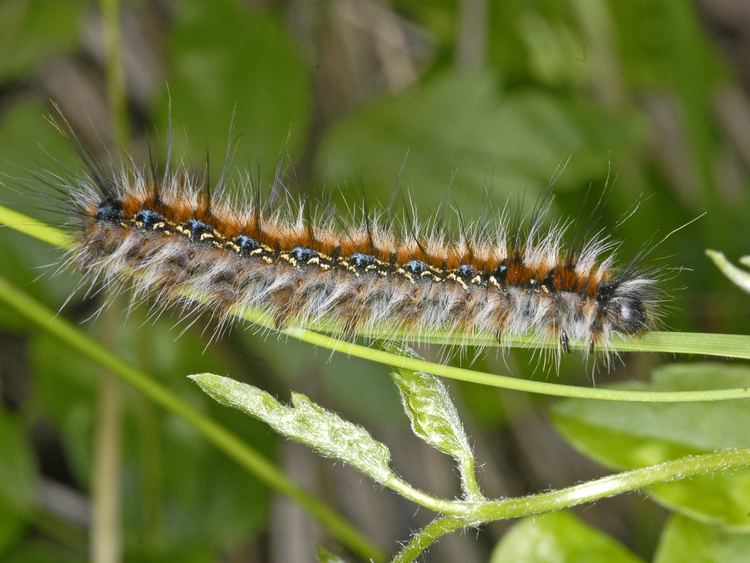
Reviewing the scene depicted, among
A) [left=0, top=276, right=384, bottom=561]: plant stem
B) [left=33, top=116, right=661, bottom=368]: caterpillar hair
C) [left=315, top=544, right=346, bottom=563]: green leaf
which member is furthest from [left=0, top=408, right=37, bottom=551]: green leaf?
[left=315, top=544, right=346, bottom=563]: green leaf

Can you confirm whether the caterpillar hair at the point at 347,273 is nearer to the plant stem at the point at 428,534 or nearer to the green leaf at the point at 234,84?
the plant stem at the point at 428,534

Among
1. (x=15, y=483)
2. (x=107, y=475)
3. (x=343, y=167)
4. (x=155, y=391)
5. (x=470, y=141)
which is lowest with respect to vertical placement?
(x=15, y=483)

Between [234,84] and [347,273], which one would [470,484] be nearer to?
[347,273]

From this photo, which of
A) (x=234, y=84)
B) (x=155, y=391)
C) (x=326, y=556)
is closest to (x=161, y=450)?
(x=155, y=391)

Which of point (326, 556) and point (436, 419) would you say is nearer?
point (436, 419)

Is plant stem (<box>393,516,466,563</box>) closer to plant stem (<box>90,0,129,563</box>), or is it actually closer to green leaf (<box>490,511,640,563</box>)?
green leaf (<box>490,511,640,563</box>)

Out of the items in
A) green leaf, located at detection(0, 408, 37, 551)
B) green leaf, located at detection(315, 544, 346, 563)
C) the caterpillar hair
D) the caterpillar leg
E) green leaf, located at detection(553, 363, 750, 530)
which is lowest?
green leaf, located at detection(0, 408, 37, 551)
